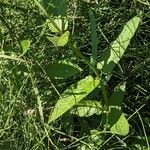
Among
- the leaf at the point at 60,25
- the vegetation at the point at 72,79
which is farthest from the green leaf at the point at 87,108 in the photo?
the leaf at the point at 60,25

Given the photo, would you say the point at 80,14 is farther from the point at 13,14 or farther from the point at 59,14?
the point at 59,14

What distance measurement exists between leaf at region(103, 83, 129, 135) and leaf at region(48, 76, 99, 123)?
0.31 ft

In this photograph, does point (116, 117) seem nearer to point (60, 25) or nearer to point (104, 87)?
point (104, 87)

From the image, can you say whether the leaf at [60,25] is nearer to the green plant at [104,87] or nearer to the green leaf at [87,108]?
the green plant at [104,87]

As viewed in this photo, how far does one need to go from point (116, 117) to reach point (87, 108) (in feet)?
0.25

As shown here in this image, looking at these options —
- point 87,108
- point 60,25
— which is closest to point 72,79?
point 87,108

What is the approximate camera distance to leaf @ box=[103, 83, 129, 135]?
0.94 metres

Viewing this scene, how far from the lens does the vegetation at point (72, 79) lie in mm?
941

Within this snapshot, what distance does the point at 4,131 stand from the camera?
1.06 metres

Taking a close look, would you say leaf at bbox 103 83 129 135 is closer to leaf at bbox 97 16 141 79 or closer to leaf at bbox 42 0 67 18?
leaf at bbox 97 16 141 79

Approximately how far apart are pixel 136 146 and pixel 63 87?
0.25m

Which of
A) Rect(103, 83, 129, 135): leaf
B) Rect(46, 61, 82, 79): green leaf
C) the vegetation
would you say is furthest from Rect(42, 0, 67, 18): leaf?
Rect(103, 83, 129, 135): leaf

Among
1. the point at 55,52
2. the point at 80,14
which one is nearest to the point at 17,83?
the point at 55,52

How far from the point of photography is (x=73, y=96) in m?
0.93
